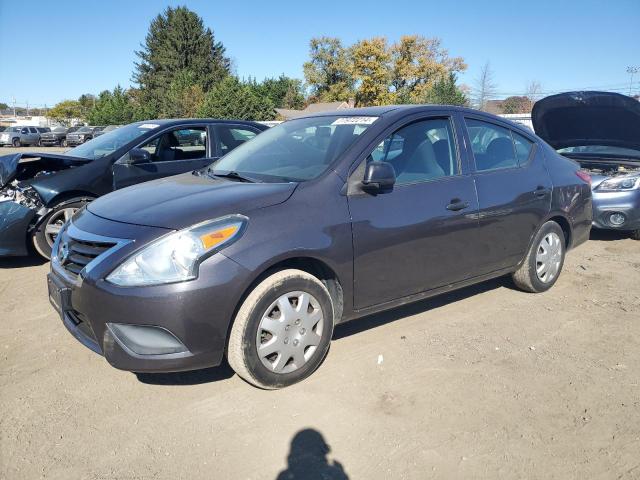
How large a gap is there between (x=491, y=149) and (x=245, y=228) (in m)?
2.40

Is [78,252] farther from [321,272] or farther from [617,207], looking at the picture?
[617,207]

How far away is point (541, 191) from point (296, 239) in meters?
2.57

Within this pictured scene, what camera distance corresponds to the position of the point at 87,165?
5.75 metres

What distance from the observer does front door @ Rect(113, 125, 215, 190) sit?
5.91 metres

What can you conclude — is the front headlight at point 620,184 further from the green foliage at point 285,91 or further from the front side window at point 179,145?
the green foliage at point 285,91

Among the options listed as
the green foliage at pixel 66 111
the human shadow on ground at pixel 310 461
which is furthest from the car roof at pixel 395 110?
the green foliage at pixel 66 111

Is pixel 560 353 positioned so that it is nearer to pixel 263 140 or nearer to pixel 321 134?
pixel 321 134

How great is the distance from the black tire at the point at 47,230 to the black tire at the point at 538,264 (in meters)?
4.67

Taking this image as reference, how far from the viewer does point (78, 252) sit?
2953 mm

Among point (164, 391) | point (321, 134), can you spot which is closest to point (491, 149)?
point (321, 134)

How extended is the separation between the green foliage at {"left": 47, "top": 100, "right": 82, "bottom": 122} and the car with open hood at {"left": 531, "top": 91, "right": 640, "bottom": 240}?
80.3 meters

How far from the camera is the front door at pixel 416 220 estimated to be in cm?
325

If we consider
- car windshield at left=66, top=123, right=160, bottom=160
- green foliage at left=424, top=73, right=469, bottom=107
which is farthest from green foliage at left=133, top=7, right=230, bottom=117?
car windshield at left=66, top=123, right=160, bottom=160

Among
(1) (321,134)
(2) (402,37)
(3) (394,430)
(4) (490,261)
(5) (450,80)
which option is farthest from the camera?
(2) (402,37)
